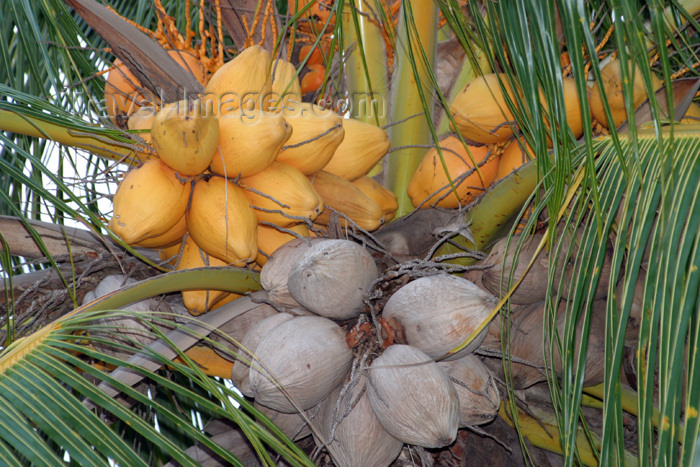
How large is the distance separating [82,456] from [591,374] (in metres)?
0.90

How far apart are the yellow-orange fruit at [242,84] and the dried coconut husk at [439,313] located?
0.50 m

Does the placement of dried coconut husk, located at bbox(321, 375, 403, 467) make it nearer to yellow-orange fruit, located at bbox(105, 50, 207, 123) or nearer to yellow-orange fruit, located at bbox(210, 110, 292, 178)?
yellow-orange fruit, located at bbox(210, 110, 292, 178)

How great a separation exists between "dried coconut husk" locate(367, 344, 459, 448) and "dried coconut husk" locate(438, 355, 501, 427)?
6cm

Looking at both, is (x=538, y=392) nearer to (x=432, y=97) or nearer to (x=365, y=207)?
(x=365, y=207)

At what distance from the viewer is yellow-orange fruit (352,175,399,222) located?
1513 mm

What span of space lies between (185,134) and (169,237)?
27cm

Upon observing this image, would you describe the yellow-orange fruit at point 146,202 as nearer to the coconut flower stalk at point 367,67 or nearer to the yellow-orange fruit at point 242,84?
the yellow-orange fruit at point 242,84

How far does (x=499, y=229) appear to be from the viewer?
54.0 inches

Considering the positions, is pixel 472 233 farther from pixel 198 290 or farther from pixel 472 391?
pixel 198 290

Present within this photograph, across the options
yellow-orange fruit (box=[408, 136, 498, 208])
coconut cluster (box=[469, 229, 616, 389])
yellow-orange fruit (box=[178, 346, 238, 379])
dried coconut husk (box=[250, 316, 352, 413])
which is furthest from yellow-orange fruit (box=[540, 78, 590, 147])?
yellow-orange fruit (box=[178, 346, 238, 379])

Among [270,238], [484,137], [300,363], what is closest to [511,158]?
[484,137]

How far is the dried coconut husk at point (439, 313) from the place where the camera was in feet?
3.83

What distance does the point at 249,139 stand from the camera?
1.24 meters

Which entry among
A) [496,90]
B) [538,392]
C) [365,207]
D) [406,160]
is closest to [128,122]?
[365,207]
